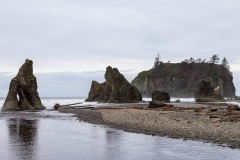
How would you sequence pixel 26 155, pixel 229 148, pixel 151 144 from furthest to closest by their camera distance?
pixel 151 144, pixel 229 148, pixel 26 155

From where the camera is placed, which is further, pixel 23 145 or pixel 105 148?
pixel 23 145

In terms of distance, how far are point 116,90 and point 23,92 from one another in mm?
37032

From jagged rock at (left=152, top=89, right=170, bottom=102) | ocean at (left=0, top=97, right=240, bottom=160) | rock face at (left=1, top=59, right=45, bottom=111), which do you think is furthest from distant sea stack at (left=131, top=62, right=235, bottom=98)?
ocean at (left=0, top=97, right=240, bottom=160)

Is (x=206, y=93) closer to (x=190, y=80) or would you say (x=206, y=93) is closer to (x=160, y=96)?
(x=160, y=96)

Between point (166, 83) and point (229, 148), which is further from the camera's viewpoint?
point (166, 83)

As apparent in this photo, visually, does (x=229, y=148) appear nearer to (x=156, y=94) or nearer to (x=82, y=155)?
(x=82, y=155)

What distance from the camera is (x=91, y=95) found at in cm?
10556

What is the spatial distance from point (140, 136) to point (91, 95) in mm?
85251

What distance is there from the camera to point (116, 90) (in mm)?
92188

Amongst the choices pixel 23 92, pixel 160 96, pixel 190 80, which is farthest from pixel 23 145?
pixel 190 80

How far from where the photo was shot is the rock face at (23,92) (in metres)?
56.4

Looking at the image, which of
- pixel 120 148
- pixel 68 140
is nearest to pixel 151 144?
pixel 120 148

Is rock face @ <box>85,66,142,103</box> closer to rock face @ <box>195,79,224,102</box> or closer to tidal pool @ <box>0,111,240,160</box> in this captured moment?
rock face @ <box>195,79,224,102</box>

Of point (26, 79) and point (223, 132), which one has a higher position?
point (26, 79)
